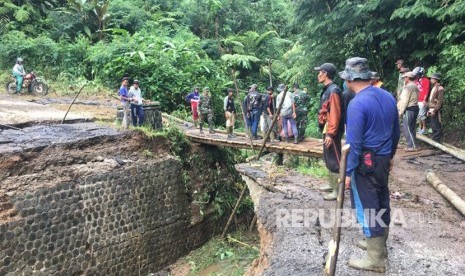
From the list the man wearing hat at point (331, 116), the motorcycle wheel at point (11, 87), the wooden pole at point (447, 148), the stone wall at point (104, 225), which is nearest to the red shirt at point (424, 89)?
the wooden pole at point (447, 148)

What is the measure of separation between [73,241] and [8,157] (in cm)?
215

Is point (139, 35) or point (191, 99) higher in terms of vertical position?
point (139, 35)

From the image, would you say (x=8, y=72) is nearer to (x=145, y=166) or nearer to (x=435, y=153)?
(x=145, y=166)

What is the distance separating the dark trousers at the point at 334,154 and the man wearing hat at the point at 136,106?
22.3 feet

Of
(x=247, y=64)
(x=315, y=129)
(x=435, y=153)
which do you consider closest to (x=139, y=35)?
(x=247, y=64)

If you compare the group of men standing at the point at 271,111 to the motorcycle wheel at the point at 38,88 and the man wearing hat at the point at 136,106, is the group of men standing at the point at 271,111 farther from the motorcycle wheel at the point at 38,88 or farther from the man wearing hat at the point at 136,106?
the motorcycle wheel at the point at 38,88

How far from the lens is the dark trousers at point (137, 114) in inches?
435

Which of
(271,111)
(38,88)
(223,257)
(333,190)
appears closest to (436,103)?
(271,111)

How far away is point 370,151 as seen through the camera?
3.64 metres

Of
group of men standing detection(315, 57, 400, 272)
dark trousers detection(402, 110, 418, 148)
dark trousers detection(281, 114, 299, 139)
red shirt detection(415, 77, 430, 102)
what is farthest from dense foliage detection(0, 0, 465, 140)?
group of men standing detection(315, 57, 400, 272)

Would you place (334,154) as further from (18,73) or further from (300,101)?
(18,73)

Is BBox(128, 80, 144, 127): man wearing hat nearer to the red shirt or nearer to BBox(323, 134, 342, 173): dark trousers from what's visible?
BBox(323, 134, 342, 173): dark trousers

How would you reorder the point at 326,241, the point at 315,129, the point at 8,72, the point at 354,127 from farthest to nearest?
1. the point at 8,72
2. the point at 315,129
3. the point at 326,241
4. the point at 354,127

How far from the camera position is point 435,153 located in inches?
350
